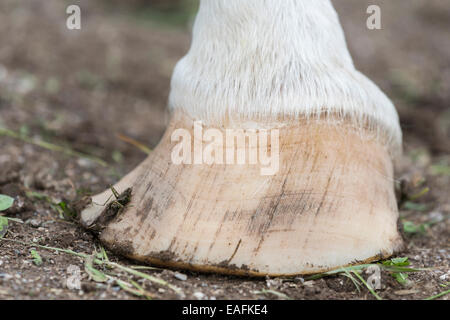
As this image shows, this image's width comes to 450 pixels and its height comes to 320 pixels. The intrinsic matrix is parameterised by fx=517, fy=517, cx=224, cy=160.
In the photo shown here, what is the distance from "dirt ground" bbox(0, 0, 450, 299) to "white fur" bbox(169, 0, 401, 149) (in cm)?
47

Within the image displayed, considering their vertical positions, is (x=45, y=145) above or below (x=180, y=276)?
above

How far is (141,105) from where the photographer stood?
3.17 metres

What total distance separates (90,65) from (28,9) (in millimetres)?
854

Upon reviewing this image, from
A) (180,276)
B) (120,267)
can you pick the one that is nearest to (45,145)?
(120,267)

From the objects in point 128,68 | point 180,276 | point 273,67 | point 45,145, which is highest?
point 273,67

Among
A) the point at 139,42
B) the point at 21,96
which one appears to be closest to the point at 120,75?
the point at 139,42

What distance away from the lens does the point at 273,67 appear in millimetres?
1477

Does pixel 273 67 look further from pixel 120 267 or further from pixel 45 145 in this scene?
pixel 45 145

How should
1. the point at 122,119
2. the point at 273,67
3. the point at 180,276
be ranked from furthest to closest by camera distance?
the point at 122,119 → the point at 273,67 → the point at 180,276

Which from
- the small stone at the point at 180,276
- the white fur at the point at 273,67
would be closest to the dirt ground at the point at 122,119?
the small stone at the point at 180,276

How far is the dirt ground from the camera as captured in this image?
4.41 ft

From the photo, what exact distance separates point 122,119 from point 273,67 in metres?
1.58

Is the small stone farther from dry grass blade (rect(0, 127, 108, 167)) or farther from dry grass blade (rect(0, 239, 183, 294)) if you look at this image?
dry grass blade (rect(0, 127, 108, 167))

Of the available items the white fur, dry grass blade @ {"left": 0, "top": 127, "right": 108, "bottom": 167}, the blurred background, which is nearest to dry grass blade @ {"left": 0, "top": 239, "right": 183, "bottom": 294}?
the white fur
